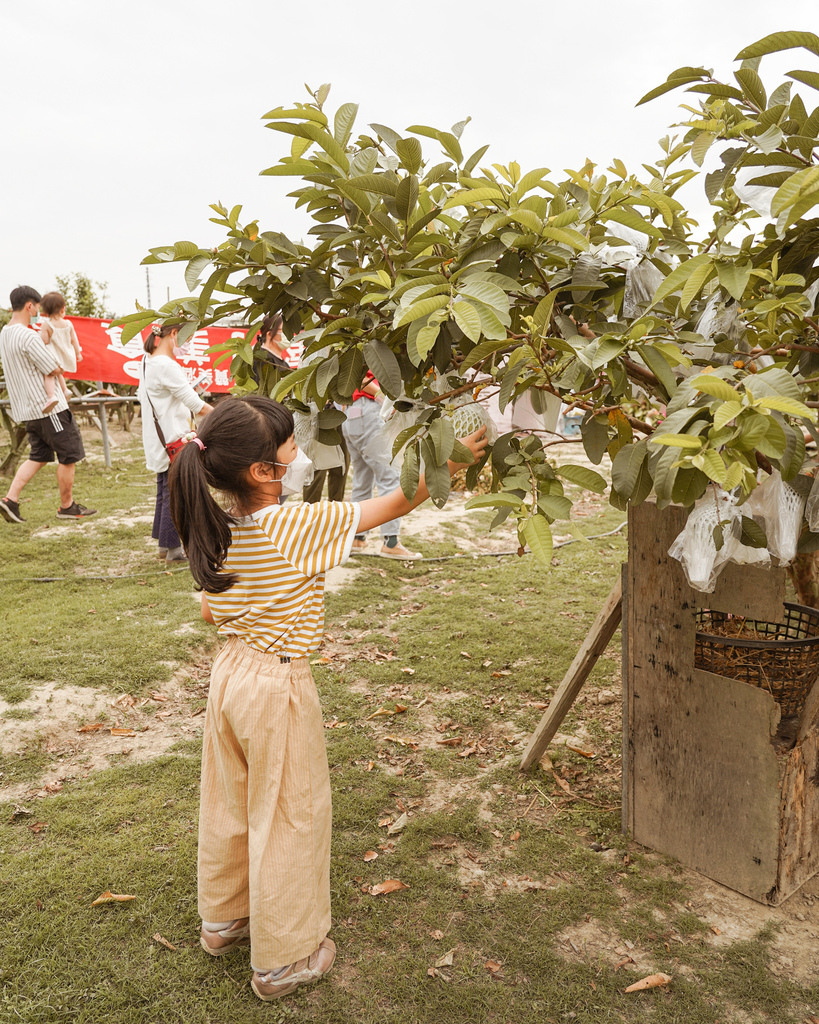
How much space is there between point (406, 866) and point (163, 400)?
3.56 m

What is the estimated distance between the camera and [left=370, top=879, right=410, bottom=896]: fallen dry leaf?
2270 mm

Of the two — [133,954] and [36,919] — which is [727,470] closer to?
[133,954]

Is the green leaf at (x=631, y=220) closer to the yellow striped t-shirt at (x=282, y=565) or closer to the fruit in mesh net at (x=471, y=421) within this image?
the fruit in mesh net at (x=471, y=421)

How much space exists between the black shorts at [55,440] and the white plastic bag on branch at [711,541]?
17.6ft

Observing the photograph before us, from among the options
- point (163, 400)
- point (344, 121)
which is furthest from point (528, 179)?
point (163, 400)

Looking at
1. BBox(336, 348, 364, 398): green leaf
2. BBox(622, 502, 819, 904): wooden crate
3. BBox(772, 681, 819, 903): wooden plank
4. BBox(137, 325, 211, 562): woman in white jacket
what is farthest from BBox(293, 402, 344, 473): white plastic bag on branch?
BBox(137, 325, 211, 562): woman in white jacket

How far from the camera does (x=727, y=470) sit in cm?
108

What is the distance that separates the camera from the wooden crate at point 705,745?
206 centimetres

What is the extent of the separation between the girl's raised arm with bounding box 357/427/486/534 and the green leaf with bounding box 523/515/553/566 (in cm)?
39

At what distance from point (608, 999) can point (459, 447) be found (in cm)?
139

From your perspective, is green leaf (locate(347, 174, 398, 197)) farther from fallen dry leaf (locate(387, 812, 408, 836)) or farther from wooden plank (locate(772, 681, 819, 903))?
fallen dry leaf (locate(387, 812, 408, 836))

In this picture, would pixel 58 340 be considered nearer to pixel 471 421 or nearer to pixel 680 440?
pixel 471 421

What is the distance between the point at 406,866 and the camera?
2.38m

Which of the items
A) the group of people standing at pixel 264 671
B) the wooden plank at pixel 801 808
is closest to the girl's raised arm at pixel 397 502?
the group of people standing at pixel 264 671
